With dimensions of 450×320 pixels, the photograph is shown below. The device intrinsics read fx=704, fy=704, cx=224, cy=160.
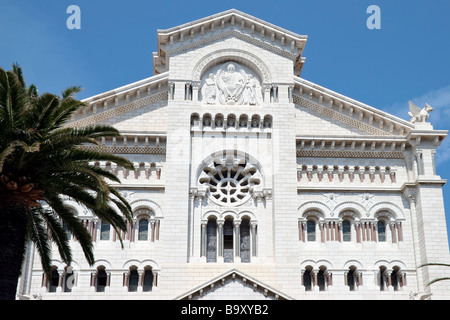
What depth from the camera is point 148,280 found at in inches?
1380

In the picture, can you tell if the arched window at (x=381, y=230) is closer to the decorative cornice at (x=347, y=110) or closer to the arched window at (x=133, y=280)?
the decorative cornice at (x=347, y=110)

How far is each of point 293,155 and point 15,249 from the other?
58.2 ft

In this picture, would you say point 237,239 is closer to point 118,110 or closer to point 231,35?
point 118,110

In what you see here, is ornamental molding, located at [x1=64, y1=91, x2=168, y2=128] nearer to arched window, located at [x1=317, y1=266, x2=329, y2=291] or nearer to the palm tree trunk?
arched window, located at [x1=317, y1=266, x2=329, y2=291]

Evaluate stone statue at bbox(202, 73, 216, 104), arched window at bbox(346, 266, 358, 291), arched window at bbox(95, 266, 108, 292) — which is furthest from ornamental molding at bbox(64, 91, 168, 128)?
arched window at bbox(346, 266, 358, 291)

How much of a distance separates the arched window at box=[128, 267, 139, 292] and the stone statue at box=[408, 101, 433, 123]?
1687 centimetres

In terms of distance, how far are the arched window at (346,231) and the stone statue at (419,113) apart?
677cm

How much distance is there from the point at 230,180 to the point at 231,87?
526cm

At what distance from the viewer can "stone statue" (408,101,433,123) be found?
37938mm

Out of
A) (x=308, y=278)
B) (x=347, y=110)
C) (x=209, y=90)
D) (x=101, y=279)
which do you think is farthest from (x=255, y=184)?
(x=101, y=279)

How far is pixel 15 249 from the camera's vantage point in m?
23.2

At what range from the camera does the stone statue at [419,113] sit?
124 feet
